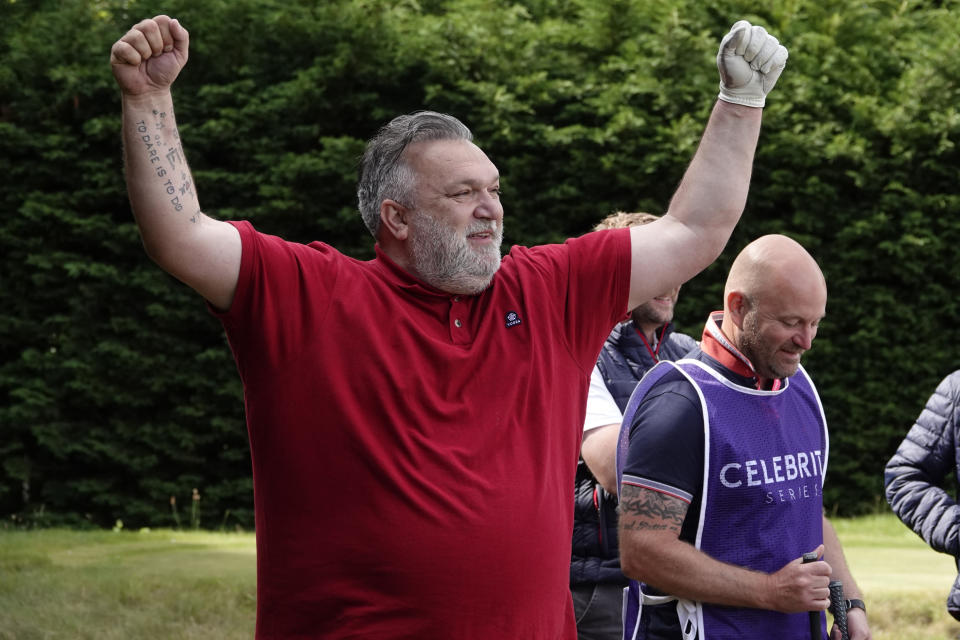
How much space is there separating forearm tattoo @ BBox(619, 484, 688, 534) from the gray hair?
3.02 feet

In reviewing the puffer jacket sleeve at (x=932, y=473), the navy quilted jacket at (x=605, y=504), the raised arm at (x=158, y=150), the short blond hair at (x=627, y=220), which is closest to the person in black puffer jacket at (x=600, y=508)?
the navy quilted jacket at (x=605, y=504)

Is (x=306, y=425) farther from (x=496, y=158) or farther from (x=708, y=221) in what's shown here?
(x=496, y=158)

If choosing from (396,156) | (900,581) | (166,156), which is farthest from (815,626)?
(900,581)

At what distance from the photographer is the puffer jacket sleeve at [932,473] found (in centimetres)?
377

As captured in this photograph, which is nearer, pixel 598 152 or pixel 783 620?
pixel 783 620

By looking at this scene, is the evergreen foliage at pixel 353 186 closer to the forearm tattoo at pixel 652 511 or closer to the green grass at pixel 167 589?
the green grass at pixel 167 589

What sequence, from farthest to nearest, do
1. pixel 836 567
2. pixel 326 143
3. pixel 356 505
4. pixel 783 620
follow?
pixel 326 143
pixel 836 567
pixel 783 620
pixel 356 505

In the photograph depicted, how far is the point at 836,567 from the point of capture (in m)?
3.03

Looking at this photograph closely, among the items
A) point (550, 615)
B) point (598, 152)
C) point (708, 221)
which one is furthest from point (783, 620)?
point (598, 152)

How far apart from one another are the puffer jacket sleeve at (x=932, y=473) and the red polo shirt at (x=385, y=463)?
1.97 m

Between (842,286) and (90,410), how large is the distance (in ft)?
22.0

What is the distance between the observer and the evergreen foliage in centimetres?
941

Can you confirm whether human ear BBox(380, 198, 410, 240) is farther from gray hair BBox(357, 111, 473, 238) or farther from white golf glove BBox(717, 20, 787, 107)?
white golf glove BBox(717, 20, 787, 107)

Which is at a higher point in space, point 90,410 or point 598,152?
point 598,152
